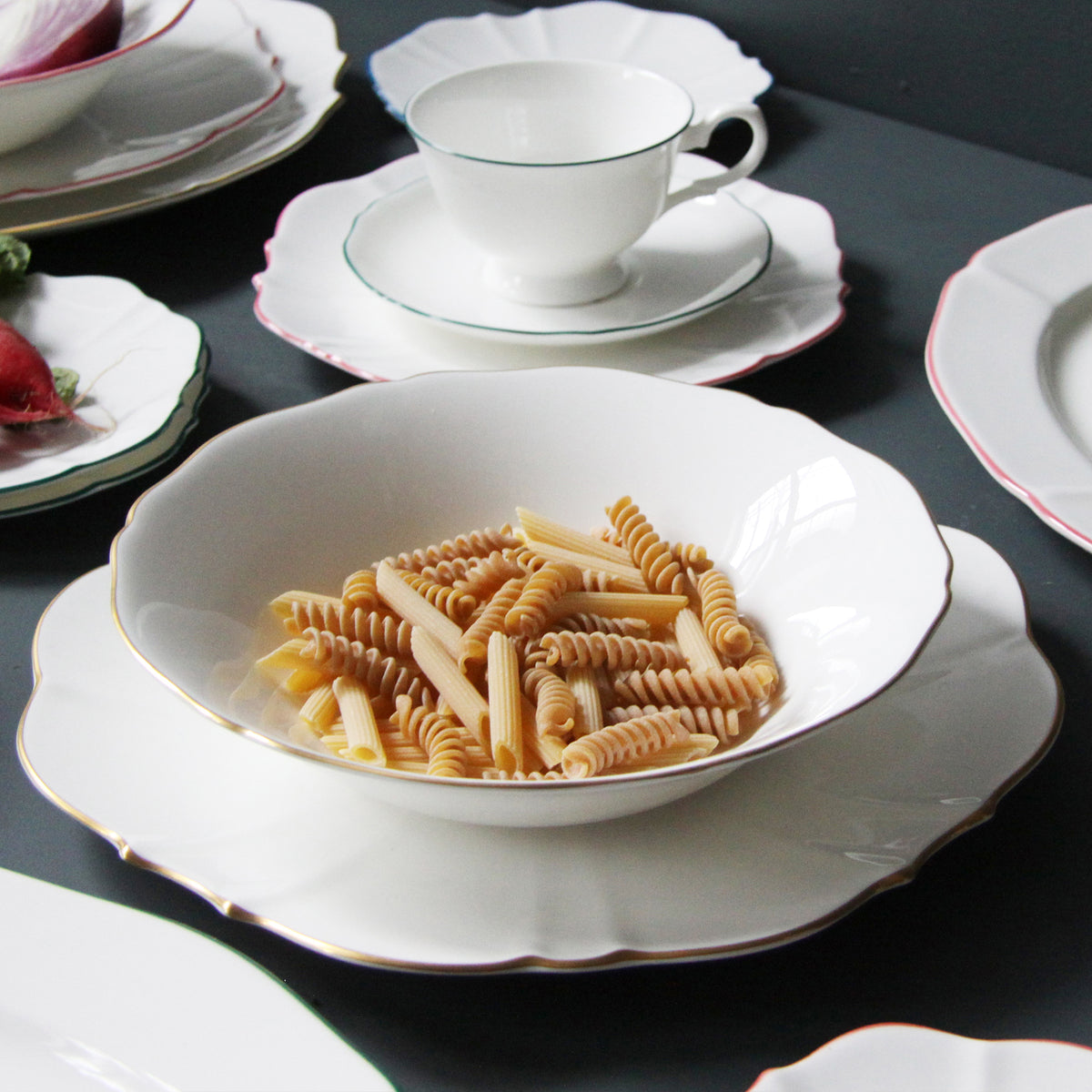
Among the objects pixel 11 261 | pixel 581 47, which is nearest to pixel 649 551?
pixel 11 261

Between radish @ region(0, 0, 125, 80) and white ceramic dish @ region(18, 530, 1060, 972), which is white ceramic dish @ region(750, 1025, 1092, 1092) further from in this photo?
radish @ region(0, 0, 125, 80)

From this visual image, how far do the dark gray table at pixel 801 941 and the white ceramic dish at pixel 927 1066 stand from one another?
3.0 inches

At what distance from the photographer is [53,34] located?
1.07 meters

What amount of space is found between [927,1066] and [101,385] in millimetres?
654

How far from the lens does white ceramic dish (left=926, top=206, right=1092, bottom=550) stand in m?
0.67

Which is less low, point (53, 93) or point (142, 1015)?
point (53, 93)

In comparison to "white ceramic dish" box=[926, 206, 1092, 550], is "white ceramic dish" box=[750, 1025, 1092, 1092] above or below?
above

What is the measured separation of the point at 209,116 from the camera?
3.75 ft

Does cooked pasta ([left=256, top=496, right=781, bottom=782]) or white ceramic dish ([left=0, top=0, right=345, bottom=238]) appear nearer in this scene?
cooked pasta ([left=256, top=496, right=781, bottom=782])

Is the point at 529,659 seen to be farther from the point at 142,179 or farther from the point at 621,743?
the point at 142,179

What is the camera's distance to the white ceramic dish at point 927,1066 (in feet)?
1.24

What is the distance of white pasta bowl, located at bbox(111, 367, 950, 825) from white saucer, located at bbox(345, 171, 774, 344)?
17 cm

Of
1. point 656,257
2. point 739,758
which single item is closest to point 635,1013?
point 739,758

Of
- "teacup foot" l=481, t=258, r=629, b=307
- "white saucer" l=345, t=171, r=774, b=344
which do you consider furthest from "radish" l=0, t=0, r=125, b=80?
"teacup foot" l=481, t=258, r=629, b=307
